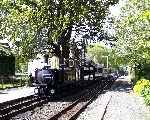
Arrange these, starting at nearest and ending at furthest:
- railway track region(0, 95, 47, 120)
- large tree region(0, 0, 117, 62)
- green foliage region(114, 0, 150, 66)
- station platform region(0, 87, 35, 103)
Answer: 1. railway track region(0, 95, 47, 120)
2. station platform region(0, 87, 35, 103)
3. green foliage region(114, 0, 150, 66)
4. large tree region(0, 0, 117, 62)

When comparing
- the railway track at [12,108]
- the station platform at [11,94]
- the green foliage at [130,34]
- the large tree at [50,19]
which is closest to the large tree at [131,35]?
the green foliage at [130,34]

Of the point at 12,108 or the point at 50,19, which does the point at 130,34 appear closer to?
the point at 50,19

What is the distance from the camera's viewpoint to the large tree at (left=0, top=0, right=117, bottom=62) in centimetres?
4284

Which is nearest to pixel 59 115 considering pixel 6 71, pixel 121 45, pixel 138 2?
pixel 138 2

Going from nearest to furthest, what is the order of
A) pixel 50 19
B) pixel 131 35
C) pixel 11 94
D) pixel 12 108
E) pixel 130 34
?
pixel 12 108 < pixel 11 94 < pixel 131 35 < pixel 130 34 < pixel 50 19

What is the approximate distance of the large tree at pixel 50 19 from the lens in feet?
141

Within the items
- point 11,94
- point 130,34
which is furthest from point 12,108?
point 130,34

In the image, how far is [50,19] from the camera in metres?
43.6

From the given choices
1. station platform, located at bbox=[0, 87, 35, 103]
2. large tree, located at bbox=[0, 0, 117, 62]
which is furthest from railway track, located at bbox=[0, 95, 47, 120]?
large tree, located at bbox=[0, 0, 117, 62]

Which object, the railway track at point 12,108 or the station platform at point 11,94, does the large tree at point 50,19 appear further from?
the railway track at point 12,108

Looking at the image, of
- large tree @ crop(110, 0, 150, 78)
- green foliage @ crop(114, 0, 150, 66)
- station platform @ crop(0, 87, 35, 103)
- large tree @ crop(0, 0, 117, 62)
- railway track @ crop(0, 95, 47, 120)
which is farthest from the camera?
large tree @ crop(0, 0, 117, 62)

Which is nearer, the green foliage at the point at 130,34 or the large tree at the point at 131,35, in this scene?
the large tree at the point at 131,35

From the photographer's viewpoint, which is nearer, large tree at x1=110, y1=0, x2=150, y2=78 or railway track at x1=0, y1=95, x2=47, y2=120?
railway track at x1=0, y1=95, x2=47, y2=120

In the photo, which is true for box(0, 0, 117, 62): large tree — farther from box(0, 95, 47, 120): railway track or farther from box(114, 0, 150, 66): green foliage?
box(0, 95, 47, 120): railway track
